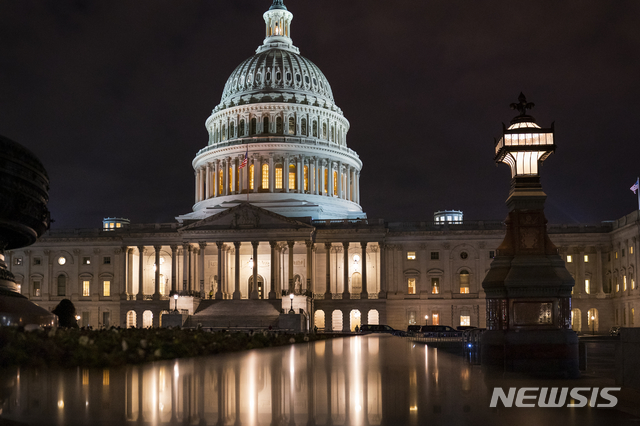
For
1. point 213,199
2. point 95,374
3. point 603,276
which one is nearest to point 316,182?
point 213,199

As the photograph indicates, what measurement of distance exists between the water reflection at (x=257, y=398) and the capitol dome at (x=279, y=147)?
9121 cm

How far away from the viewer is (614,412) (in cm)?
1117

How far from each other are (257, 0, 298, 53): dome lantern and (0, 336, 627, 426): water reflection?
118071 mm

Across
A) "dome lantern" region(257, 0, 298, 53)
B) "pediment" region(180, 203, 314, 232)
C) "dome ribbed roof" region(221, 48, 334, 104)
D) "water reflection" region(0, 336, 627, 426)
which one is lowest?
"water reflection" region(0, 336, 627, 426)

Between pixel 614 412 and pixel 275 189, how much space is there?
10313cm

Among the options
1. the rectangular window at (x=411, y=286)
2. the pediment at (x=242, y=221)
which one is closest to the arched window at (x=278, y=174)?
the pediment at (x=242, y=221)

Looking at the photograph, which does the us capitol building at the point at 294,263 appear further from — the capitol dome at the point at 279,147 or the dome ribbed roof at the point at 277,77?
the dome ribbed roof at the point at 277,77

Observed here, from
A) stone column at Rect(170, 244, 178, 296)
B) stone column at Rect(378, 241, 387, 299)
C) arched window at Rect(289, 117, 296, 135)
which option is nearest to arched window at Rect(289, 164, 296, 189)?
arched window at Rect(289, 117, 296, 135)

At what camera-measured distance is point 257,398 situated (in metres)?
12.2

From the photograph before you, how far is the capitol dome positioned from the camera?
113 m

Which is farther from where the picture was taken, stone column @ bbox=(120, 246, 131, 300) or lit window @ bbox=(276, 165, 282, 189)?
lit window @ bbox=(276, 165, 282, 189)

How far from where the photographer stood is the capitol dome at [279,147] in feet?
372

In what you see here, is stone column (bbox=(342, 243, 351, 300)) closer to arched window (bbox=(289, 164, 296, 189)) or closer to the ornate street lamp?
arched window (bbox=(289, 164, 296, 189))

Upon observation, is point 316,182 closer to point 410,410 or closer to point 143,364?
point 143,364
